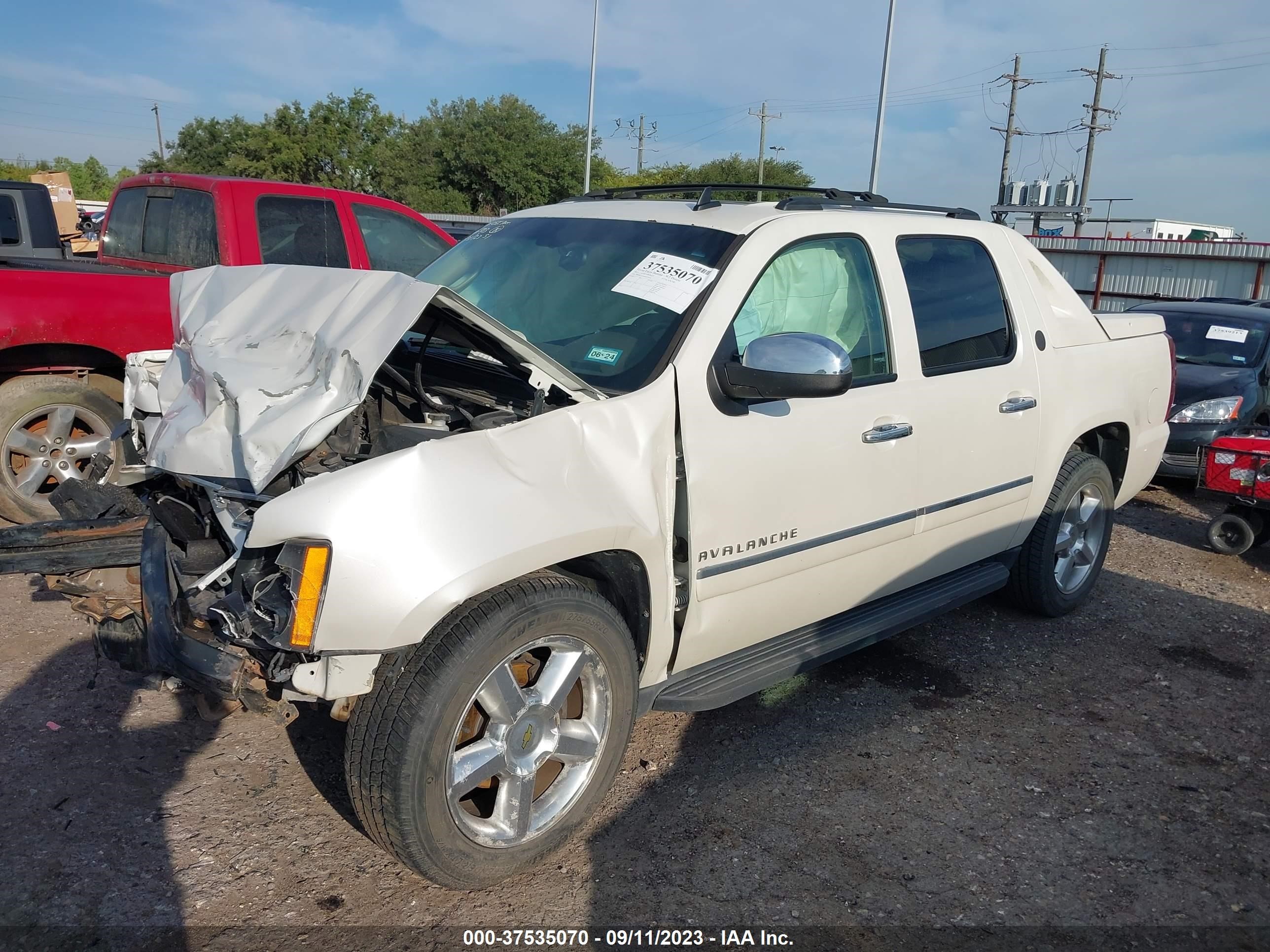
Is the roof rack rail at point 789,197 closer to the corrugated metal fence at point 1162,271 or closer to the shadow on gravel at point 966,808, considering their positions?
the shadow on gravel at point 966,808

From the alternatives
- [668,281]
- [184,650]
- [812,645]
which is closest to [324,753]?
[184,650]

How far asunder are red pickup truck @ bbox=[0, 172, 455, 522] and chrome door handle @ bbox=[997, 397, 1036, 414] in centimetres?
397

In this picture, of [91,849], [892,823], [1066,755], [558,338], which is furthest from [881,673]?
[91,849]

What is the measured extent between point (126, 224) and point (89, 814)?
482 centimetres

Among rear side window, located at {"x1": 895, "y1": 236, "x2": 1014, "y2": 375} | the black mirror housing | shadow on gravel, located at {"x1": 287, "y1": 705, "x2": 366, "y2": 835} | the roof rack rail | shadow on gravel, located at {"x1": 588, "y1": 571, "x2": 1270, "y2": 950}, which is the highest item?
the roof rack rail

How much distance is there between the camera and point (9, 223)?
6770 mm

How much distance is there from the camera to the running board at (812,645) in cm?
317

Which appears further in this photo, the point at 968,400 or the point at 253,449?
the point at 968,400

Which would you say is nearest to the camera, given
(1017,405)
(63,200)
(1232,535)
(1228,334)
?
(1017,405)

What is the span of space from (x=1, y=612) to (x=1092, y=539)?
17.7 ft

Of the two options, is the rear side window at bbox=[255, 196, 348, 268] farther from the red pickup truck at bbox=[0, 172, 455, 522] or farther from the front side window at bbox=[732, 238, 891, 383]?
the front side window at bbox=[732, 238, 891, 383]

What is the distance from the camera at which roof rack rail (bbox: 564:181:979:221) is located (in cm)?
370

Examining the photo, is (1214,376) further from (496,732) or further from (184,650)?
(184,650)

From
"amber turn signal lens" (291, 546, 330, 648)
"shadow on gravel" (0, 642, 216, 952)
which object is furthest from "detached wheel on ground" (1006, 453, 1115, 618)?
"shadow on gravel" (0, 642, 216, 952)
